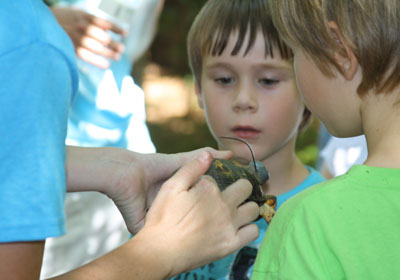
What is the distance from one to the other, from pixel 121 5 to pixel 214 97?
1.00 metres

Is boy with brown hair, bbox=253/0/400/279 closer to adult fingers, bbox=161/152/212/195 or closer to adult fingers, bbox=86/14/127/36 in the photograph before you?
adult fingers, bbox=161/152/212/195

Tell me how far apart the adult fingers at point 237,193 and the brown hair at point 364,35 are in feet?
1.40

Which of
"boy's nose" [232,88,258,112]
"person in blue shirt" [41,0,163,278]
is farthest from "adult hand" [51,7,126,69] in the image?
"boy's nose" [232,88,258,112]

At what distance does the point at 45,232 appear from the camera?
3.91ft

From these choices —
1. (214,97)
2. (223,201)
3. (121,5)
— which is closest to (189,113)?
(121,5)

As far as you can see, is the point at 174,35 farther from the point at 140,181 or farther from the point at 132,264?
the point at 132,264

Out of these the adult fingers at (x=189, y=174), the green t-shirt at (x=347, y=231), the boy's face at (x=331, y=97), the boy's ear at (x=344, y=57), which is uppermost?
the boy's ear at (x=344, y=57)

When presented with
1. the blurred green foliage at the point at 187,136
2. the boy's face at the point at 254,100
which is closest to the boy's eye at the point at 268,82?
the boy's face at the point at 254,100

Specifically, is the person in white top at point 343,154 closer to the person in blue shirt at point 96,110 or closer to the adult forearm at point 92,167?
the person in blue shirt at point 96,110

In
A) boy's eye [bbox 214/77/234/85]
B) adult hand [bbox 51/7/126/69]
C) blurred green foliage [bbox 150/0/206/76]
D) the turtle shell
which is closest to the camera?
the turtle shell

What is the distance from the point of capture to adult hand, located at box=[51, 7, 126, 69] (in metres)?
2.81

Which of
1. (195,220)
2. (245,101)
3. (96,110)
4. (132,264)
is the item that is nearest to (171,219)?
(195,220)

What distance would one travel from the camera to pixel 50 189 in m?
1.20

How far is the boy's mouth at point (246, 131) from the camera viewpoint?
2301 millimetres
